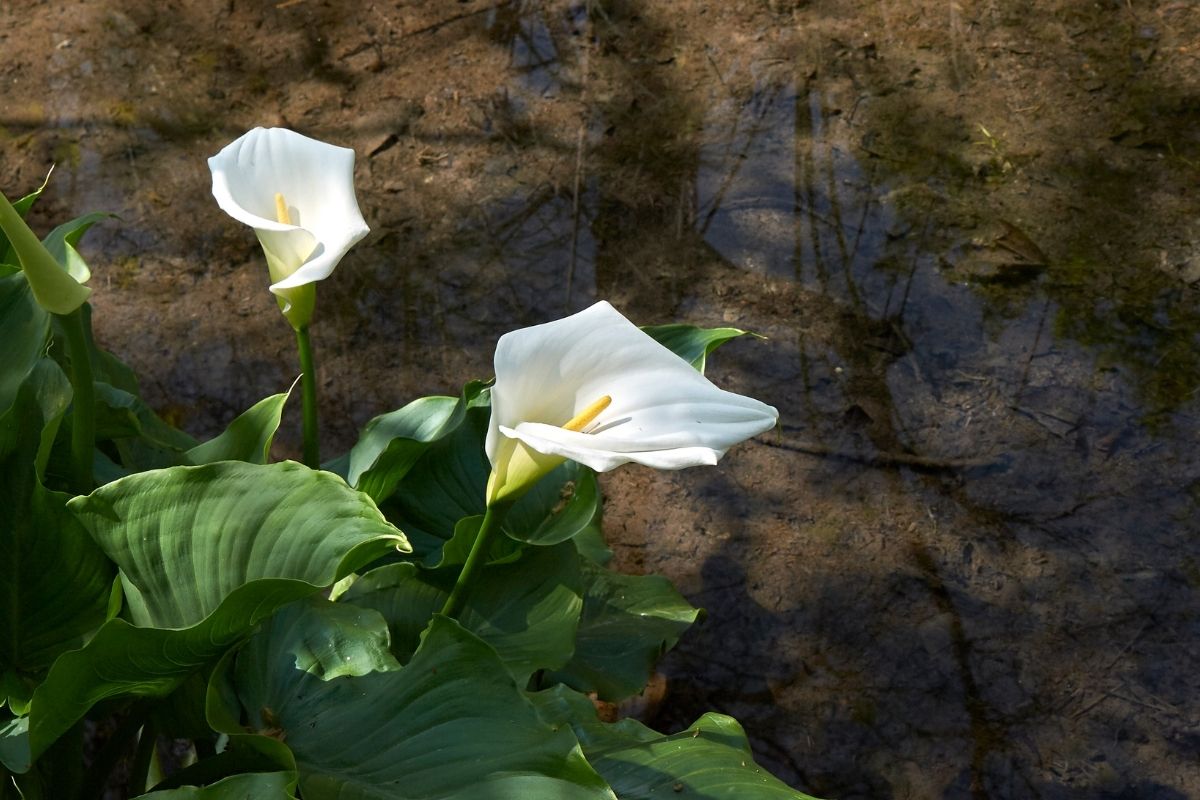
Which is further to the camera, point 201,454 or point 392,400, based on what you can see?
point 392,400

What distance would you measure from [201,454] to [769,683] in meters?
1.00

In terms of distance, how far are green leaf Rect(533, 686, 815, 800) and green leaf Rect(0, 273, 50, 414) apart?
0.69 meters

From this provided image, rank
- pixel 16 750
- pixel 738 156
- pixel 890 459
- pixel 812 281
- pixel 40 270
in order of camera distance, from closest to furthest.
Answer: pixel 40 270 → pixel 16 750 → pixel 890 459 → pixel 812 281 → pixel 738 156

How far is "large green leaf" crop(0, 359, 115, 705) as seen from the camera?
122cm

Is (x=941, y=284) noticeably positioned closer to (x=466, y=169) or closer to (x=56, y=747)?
(x=466, y=169)

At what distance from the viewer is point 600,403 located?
104 cm

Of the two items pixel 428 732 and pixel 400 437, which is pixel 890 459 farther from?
pixel 428 732

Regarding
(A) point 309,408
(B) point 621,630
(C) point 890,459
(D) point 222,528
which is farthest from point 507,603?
(C) point 890,459

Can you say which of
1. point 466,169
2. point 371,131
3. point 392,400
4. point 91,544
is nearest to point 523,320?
point 392,400

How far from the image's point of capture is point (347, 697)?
4.07ft

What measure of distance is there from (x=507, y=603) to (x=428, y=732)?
1.10ft

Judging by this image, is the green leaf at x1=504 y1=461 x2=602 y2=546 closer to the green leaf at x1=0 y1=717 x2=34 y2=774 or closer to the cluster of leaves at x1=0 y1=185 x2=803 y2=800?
the cluster of leaves at x1=0 y1=185 x2=803 y2=800

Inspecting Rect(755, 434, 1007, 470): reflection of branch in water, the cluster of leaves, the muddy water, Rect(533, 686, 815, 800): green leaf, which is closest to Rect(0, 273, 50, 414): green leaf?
the cluster of leaves

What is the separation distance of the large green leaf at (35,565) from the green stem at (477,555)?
368 millimetres
